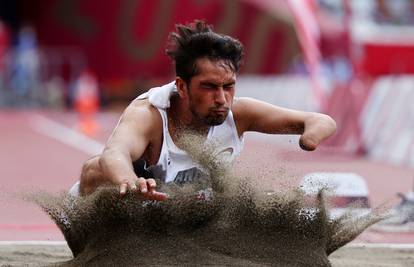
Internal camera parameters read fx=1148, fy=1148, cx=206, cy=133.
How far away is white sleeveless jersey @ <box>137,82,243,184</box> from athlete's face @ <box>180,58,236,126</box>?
0.21 metres

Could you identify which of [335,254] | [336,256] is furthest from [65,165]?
[336,256]

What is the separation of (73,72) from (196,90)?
93.7 feet

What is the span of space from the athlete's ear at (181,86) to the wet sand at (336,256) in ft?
4.48

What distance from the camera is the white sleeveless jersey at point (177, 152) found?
7008mm

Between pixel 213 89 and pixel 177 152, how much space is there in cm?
49

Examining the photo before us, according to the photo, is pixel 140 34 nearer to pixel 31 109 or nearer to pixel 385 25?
pixel 31 109

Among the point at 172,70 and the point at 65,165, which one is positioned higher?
the point at 65,165

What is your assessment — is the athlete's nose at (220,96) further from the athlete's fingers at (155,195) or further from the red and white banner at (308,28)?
the red and white banner at (308,28)

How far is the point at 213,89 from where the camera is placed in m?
6.77

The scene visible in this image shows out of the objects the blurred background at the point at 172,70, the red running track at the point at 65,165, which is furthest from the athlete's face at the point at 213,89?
the blurred background at the point at 172,70

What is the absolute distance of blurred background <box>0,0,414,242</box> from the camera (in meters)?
18.4

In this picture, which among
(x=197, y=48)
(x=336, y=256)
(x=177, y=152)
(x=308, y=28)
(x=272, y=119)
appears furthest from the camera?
(x=308, y=28)

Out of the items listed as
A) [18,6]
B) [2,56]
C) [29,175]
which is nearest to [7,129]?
[2,56]

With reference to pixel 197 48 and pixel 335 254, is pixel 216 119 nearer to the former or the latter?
pixel 197 48
